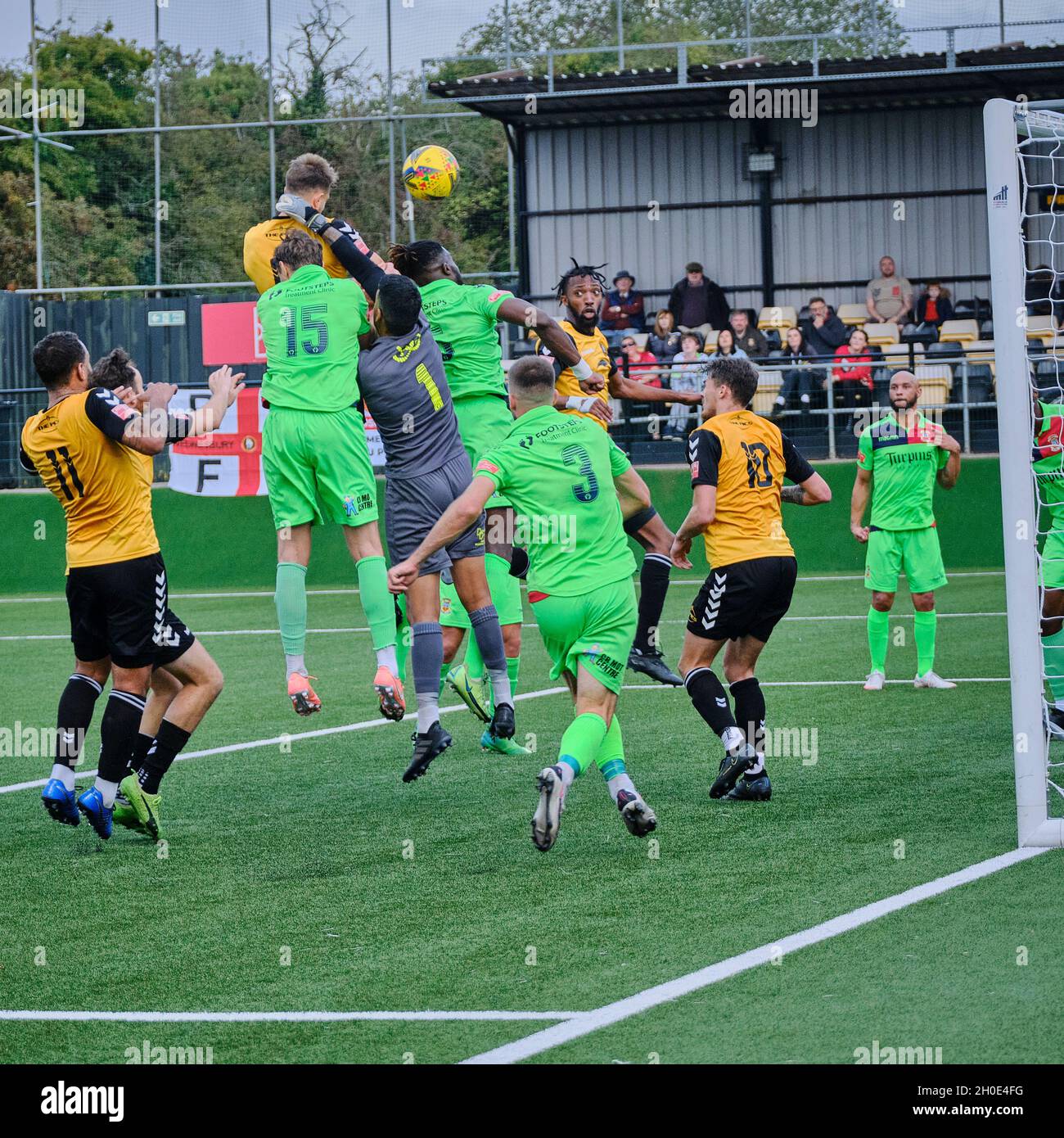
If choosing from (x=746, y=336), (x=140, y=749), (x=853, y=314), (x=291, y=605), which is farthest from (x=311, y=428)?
(x=853, y=314)

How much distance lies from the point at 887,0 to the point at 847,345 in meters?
5.87

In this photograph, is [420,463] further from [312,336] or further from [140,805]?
[140,805]

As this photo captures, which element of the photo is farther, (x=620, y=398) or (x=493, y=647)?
(x=620, y=398)

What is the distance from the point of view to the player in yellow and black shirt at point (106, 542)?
22.4 ft

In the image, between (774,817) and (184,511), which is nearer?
(774,817)

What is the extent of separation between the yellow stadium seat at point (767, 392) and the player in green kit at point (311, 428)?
44.1 feet

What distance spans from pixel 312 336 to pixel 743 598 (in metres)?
2.54

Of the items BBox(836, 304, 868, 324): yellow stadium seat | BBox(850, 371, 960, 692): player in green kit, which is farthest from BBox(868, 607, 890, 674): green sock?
BBox(836, 304, 868, 324): yellow stadium seat

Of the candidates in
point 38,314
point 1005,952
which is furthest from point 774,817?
point 38,314

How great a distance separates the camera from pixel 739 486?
7.77m

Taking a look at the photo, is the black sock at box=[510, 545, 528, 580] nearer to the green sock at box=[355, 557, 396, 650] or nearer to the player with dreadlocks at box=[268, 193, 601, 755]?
the player with dreadlocks at box=[268, 193, 601, 755]

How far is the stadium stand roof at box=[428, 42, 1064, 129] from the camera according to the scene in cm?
2359
